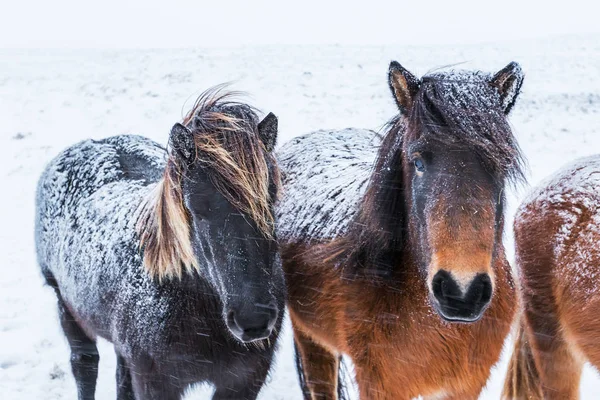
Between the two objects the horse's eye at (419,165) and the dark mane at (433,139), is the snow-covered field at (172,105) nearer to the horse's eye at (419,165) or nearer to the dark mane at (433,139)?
the dark mane at (433,139)

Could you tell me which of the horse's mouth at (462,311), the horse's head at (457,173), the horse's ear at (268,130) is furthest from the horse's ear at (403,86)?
the horse's mouth at (462,311)

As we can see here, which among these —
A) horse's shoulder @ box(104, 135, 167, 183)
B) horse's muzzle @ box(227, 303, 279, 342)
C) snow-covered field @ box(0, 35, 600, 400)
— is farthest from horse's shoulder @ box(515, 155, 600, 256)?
horse's shoulder @ box(104, 135, 167, 183)

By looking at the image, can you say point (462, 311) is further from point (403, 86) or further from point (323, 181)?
point (323, 181)

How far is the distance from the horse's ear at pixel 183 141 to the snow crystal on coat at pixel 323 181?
761mm

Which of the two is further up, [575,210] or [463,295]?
[463,295]

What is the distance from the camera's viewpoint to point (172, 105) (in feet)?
41.7

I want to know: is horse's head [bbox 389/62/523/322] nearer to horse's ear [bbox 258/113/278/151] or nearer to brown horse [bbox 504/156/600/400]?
horse's ear [bbox 258/113/278/151]

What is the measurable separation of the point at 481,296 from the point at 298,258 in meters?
1.52

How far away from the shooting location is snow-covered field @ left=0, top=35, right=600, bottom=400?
512 cm

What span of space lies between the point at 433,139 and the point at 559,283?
1.74 metres

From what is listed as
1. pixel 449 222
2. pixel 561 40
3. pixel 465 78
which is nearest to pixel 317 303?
pixel 449 222

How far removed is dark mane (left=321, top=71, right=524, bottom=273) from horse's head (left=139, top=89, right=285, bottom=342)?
0.49m

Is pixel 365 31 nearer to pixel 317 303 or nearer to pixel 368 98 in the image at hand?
pixel 368 98

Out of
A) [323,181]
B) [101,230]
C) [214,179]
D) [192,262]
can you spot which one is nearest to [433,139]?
[214,179]
